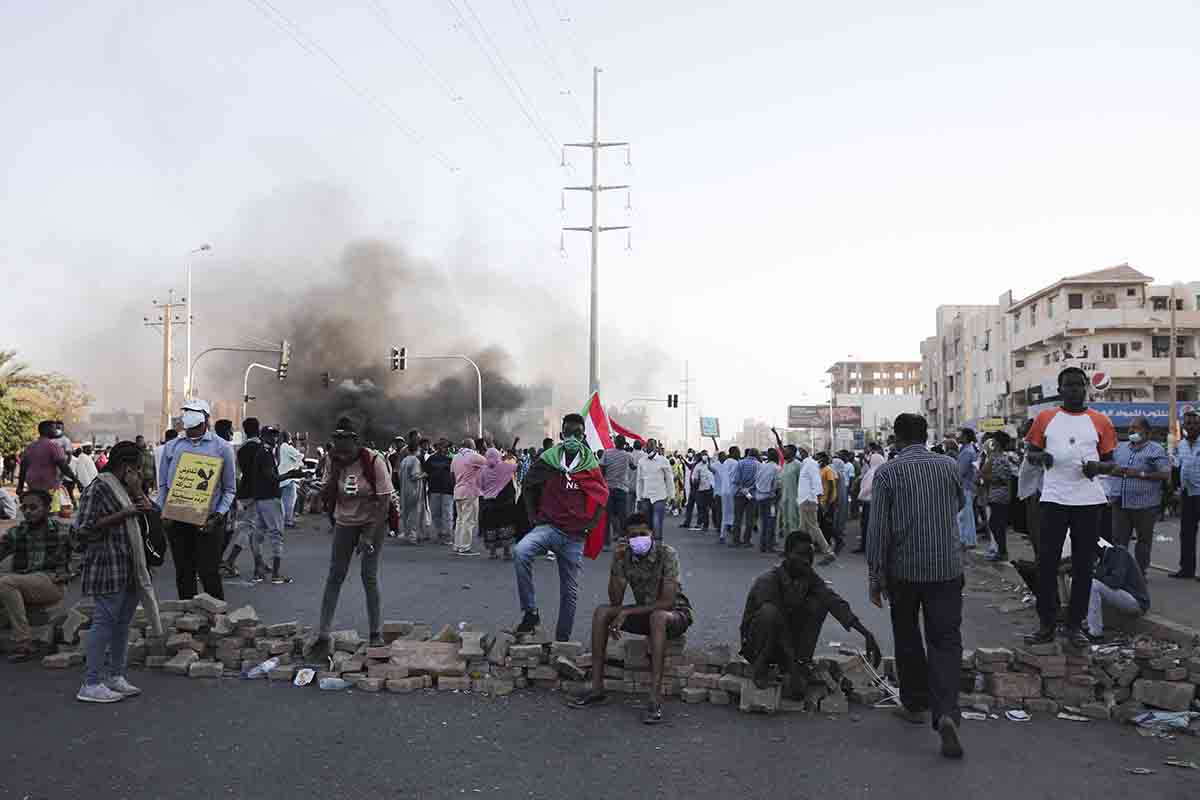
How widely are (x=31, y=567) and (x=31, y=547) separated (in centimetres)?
16

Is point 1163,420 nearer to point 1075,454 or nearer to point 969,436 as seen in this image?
point 969,436

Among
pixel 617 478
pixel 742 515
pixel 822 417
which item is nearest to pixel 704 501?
pixel 742 515

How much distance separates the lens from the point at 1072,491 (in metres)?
6.85

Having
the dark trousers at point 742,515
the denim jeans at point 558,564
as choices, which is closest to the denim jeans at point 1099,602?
the denim jeans at point 558,564

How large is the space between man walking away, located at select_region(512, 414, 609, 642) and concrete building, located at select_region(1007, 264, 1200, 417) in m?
54.8

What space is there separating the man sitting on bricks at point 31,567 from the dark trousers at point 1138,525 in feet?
30.7

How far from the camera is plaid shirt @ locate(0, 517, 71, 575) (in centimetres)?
836

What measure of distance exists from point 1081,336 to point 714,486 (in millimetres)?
44516

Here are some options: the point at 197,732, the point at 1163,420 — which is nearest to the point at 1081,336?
the point at 1163,420

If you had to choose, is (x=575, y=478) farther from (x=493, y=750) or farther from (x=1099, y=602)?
(x=1099, y=602)

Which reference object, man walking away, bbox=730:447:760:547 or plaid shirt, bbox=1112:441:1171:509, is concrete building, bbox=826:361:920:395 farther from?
plaid shirt, bbox=1112:441:1171:509

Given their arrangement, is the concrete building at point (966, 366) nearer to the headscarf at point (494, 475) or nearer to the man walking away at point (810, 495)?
the man walking away at point (810, 495)

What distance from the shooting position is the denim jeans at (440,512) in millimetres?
17750

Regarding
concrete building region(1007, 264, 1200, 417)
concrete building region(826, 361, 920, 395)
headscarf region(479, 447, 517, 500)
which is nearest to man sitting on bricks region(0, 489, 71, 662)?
headscarf region(479, 447, 517, 500)
